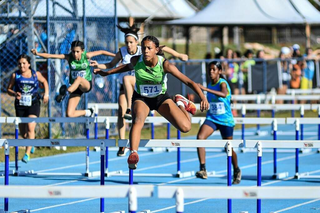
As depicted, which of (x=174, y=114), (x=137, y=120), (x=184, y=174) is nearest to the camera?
(x=137, y=120)

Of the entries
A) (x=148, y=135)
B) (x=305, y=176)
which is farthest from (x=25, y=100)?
(x=305, y=176)

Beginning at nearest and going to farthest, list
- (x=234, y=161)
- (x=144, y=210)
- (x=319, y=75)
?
(x=144, y=210), (x=234, y=161), (x=319, y=75)

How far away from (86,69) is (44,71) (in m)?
3.88

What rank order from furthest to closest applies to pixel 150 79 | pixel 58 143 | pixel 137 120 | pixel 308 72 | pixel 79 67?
pixel 308 72, pixel 79 67, pixel 150 79, pixel 58 143, pixel 137 120

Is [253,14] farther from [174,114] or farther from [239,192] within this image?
[239,192]

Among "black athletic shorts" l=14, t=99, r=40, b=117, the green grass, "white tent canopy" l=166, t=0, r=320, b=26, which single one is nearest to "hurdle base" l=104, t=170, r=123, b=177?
"black athletic shorts" l=14, t=99, r=40, b=117

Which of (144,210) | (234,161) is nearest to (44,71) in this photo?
(234,161)

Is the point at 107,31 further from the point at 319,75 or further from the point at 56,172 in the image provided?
the point at 319,75

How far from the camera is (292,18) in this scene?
81.5 feet

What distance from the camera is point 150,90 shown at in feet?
29.2

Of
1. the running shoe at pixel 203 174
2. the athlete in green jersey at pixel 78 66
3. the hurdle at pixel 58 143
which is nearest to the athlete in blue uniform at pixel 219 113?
the running shoe at pixel 203 174

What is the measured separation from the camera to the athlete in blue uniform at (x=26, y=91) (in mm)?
13070

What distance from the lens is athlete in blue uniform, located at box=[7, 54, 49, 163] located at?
13070 millimetres

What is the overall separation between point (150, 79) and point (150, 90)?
0.16 meters
